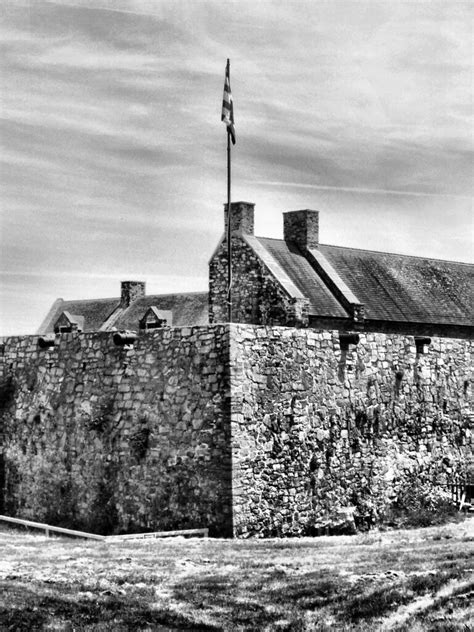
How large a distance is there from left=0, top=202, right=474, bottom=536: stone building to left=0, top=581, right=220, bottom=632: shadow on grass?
19.8 ft

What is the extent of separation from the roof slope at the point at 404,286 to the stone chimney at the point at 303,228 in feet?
2.92

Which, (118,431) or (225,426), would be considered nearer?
(225,426)

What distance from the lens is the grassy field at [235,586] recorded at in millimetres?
11680

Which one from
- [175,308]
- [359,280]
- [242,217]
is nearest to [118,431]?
[242,217]

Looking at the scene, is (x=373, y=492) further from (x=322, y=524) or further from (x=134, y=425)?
(x=134, y=425)

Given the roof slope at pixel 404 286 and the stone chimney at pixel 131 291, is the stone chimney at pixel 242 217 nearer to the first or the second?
the roof slope at pixel 404 286

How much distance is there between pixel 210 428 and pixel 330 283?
22.7 m

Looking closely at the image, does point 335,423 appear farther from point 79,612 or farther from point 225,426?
point 79,612

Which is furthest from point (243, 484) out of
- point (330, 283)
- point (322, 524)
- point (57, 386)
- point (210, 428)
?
point (330, 283)

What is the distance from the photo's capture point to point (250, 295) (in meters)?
36.5

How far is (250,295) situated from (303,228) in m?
7.34

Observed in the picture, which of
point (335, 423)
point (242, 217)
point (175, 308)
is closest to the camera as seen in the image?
point (335, 423)

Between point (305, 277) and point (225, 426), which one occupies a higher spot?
point (305, 277)

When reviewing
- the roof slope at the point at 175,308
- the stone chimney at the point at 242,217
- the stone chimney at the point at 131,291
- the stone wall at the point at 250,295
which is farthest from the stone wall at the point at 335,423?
the stone chimney at the point at 131,291
